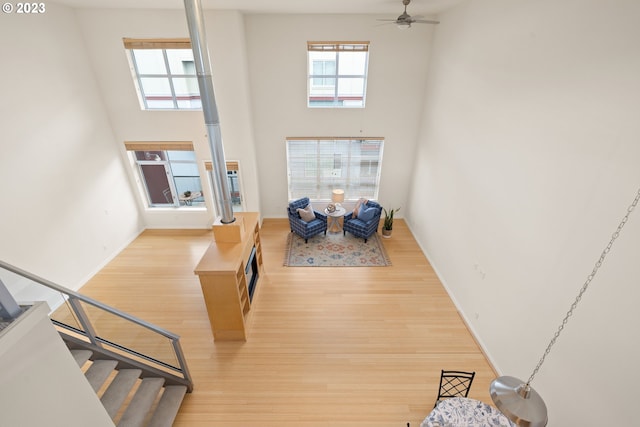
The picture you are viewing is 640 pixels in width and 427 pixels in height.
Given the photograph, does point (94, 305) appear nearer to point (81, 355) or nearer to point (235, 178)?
point (81, 355)

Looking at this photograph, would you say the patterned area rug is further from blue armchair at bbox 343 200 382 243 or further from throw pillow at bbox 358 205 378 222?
throw pillow at bbox 358 205 378 222

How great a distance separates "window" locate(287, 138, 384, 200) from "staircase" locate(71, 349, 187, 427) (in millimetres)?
5368

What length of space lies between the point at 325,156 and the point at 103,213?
17.7ft

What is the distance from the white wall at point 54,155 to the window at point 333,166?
14.2 ft

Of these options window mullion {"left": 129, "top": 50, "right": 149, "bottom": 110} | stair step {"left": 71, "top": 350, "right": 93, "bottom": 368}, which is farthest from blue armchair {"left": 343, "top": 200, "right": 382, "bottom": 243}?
window mullion {"left": 129, "top": 50, "right": 149, "bottom": 110}

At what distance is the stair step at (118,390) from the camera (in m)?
2.99

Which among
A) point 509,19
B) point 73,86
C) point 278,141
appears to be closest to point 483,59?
point 509,19

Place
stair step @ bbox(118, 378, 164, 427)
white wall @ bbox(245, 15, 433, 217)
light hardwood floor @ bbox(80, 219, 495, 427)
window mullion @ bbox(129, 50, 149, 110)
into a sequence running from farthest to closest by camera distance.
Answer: white wall @ bbox(245, 15, 433, 217) → window mullion @ bbox(129, 50, 149, 110) → light hardwood floor @ bbox(80, 219, 495, 427) → stair step @ bbox(118, 378, 164, 427)

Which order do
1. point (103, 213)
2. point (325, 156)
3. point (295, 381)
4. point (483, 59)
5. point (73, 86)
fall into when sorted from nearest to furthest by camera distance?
point (295, 381) < point (483, 59) < point (73, 86) < point (103, 213) < point (325, 156)

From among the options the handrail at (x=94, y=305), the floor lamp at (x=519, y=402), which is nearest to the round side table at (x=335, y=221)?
the handrail at (x=94, y=305)

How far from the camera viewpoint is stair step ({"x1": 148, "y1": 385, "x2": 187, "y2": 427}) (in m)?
3.29

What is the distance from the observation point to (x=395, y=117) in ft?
23.2

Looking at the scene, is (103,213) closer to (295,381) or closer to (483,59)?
(295,381)

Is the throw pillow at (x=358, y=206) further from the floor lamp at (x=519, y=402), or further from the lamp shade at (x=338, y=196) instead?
the floor lamp at (x=519, y=402)
